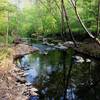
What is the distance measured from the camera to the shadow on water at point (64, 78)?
15534mm

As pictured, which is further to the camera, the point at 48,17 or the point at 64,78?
the point at 48,17

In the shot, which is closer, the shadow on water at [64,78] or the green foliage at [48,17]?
the shadow on water at [64,78]

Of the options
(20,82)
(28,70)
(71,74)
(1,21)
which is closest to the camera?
(20,82)

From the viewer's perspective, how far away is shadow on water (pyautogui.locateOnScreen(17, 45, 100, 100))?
51.0ft

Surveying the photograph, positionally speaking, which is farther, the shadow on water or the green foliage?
the green foliage

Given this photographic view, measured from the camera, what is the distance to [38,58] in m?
28.7

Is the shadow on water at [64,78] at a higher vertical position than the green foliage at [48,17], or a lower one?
lower

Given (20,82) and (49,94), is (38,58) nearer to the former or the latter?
(20,82)

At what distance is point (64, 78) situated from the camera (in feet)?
63.9

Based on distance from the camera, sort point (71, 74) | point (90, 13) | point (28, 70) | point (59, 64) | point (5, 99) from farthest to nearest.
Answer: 1. point (90, 13)
2. point (59, 64)
3. point (28, 70)
4. point (71, 74)
5. point (5, 99)

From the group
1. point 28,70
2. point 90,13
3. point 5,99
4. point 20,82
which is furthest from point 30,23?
point 5,99

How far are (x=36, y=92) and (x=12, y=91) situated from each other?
85.3 inches

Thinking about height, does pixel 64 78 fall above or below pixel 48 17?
below

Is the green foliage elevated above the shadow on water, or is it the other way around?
the green foliage
